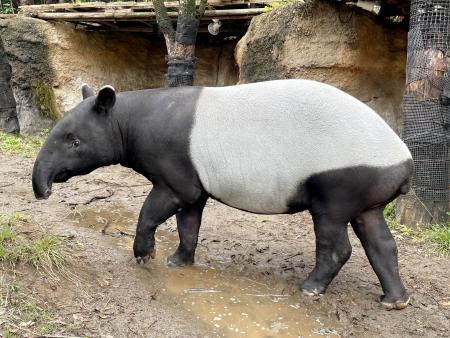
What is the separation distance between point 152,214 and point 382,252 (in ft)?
6.28

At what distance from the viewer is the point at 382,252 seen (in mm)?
4008

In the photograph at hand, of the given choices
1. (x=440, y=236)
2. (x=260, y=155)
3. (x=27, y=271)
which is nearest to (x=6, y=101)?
(x=27, y=271)

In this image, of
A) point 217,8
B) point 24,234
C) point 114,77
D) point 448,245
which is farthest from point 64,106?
point 448,245

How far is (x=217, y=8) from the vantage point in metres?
11.1

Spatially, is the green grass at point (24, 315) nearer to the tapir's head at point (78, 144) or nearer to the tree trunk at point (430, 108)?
the tapir's head at point (78, 144)

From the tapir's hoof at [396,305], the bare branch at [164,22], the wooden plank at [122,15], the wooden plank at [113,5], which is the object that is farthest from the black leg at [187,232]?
the wooden plank at [122,15]

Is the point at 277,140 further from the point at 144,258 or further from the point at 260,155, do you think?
the point at 144,258

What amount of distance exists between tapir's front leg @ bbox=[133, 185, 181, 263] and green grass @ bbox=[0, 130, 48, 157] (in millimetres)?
5447

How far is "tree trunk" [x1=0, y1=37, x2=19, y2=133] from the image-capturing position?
10109 millimetres

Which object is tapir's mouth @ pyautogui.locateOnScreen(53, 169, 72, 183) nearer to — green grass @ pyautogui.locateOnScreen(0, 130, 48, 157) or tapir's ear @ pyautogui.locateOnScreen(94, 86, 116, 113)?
tapir's ear @ pyautogui.locateOnScreen(94, 86, 116, 113)

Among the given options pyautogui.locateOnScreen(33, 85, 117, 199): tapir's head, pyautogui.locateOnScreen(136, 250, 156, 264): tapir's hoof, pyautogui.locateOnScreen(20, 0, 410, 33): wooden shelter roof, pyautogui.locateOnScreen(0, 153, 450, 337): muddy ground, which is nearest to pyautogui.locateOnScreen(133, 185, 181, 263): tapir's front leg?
pyautogui.locateOnScreen(136, 250, 156, 264): tapir's hoof

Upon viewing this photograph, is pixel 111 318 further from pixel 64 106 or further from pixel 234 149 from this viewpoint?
pixel 64 106

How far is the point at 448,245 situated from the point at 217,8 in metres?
7.62

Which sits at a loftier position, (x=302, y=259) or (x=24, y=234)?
(x=24, y=234)
